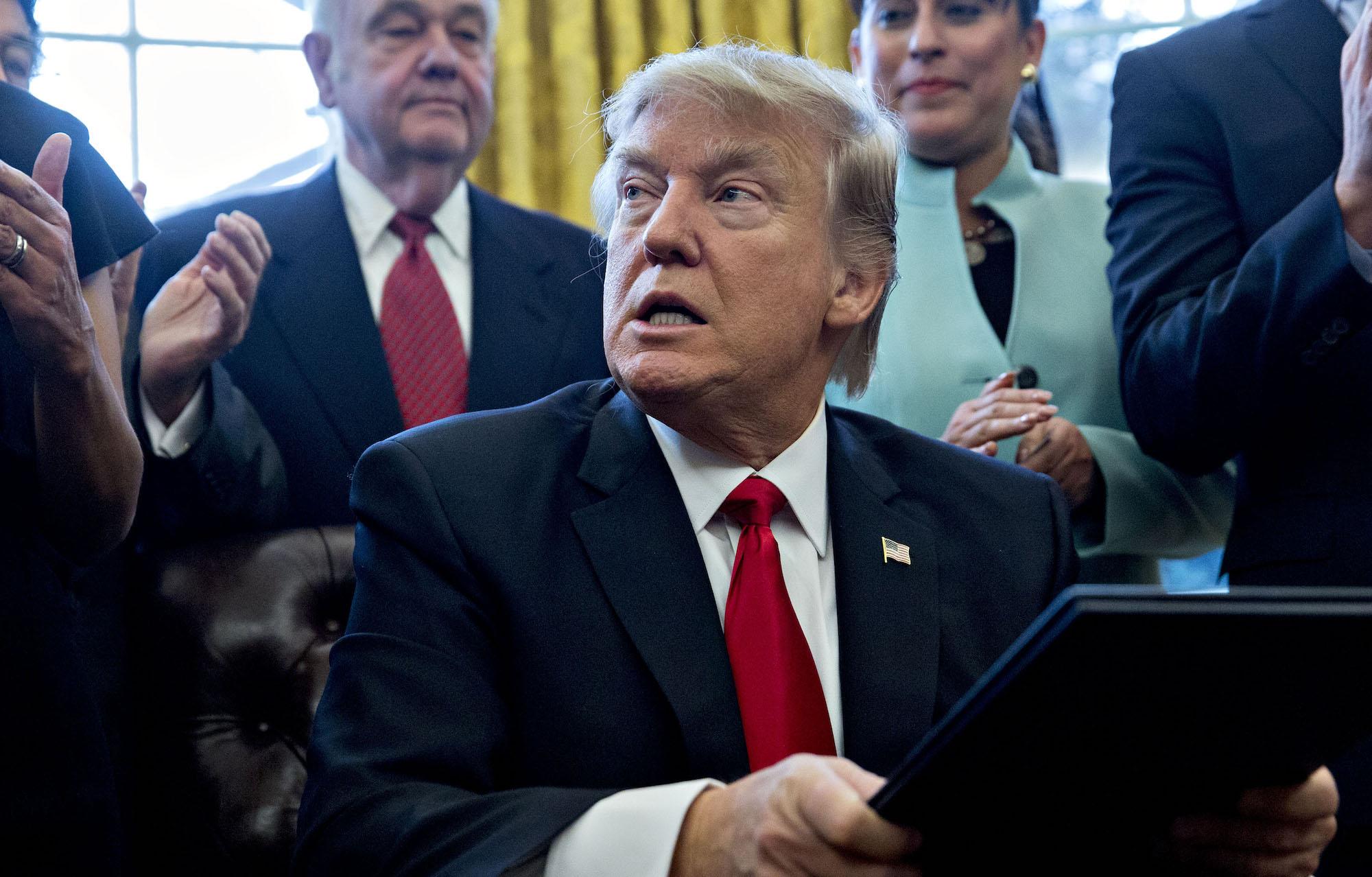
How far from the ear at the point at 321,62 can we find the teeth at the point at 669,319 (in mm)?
1354

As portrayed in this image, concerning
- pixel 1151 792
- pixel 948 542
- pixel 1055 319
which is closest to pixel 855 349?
pixel 948 542

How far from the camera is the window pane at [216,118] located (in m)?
3.82

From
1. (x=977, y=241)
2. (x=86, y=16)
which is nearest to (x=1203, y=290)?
(x=977, y=241)

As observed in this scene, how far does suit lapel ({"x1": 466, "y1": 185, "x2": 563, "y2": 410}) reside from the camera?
2.48 meters

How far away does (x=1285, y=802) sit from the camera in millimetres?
1318

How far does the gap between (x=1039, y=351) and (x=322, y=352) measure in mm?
1193

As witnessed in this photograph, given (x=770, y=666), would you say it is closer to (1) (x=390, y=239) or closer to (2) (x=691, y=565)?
(2) (x=691, y=565)

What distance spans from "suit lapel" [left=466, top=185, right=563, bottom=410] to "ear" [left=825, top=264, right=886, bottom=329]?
0.74 m

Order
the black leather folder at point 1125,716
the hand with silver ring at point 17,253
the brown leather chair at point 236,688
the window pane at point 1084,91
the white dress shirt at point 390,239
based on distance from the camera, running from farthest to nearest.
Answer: the window pane at point 1084,91 → the white dress shirt at point 390,239 → the brown leather chair at point 236,688 → the hand with silver ring at point 17,253 → the black leather folder at point 1125,716

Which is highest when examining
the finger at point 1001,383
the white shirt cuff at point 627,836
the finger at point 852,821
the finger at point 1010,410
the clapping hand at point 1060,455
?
the finger at point 1001,383

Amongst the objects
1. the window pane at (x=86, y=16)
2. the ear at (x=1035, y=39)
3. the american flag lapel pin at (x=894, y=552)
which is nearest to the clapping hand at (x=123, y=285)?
the american flag lapel pin at (x=894, y=552)

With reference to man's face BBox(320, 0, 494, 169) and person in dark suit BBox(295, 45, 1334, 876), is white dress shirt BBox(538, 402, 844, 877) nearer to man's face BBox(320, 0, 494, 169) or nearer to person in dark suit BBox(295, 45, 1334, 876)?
person in dark suit BBox(295, 45, 1334, 876)

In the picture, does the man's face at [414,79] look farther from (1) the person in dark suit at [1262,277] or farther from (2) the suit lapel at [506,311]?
(1) the person in dark suit at [1262,277]

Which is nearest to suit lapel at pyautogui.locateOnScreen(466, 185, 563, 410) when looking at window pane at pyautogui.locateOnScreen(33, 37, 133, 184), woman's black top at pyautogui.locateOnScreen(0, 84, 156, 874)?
woman's black top at pyautogui.locateOnScreen(0, 84, 156, 874)
